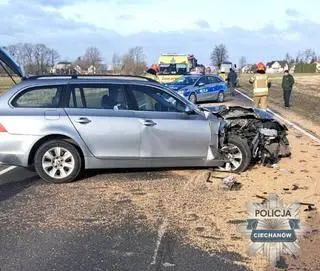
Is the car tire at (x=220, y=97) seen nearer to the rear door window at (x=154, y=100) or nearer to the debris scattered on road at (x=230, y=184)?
the rear door window at (x=154, y=100)

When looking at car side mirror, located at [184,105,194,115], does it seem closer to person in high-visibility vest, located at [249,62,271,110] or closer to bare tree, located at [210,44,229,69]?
person in high-visibility vest, located at [249,62,271,110]

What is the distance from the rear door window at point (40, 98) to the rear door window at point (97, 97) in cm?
22

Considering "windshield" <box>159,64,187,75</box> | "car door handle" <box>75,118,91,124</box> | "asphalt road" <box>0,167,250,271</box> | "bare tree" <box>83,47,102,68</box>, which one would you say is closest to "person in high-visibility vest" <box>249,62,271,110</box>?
"car door handle" <box>75,118,91,124</box>

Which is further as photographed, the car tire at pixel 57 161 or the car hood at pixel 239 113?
the car hood at pixel 239 113

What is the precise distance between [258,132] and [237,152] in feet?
1.88

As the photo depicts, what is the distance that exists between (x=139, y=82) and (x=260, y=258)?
4.42m

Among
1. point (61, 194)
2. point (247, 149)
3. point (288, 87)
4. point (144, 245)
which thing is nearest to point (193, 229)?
point (144, 245)

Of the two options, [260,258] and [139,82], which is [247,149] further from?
[260,258]

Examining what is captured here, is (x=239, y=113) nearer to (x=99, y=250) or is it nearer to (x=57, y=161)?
(x=57, y=161)

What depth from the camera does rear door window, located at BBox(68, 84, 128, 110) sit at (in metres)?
8.73

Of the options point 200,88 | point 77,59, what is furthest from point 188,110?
Answer: point 77,59

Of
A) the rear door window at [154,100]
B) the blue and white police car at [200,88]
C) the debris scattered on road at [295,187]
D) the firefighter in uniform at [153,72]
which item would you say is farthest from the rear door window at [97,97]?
the firefighter in uniform at [153,72]

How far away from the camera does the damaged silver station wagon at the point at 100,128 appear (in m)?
8.49

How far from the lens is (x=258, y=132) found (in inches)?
372
